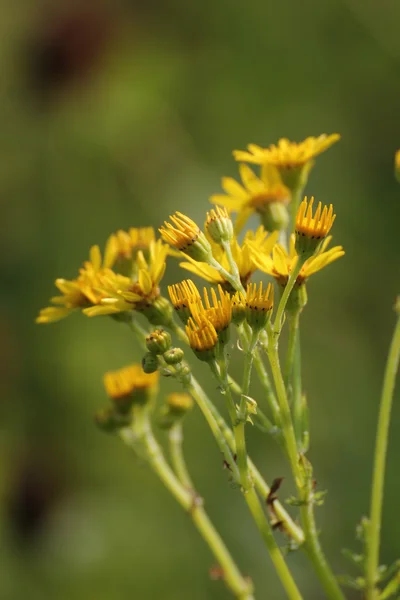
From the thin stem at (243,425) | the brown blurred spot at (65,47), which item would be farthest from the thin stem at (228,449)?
the brown blurred spot at (65,47)

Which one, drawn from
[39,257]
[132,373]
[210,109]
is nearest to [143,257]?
[132,373]

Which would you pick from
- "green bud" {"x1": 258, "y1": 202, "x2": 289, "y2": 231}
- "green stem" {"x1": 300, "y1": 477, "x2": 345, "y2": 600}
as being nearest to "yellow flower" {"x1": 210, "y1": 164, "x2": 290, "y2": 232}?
"green bud" {"x1": 258, "y1": 202, "x2": 289, "y2": 231}

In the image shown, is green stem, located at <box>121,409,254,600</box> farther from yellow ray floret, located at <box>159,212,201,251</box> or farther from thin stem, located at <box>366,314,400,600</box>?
yellow ray floret, located at <box>159,212,201,251</box>

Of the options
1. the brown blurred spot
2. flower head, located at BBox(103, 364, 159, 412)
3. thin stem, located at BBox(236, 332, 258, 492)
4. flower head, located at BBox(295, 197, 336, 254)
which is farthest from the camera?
the brown blurred spot

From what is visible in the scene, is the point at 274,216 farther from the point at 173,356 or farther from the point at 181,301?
the point at 173,356

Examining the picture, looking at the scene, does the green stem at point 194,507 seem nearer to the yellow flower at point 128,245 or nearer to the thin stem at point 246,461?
the thin stem at point 246,461

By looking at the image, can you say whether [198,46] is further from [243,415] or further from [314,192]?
[243,415]
